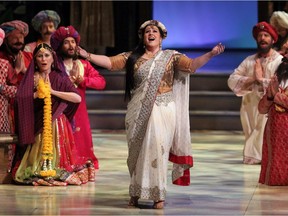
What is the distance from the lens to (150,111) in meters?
8.22

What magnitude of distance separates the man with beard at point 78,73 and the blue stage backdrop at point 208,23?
7009 millimetres

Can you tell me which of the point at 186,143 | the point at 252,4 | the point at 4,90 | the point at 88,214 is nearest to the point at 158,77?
the point at 186,143

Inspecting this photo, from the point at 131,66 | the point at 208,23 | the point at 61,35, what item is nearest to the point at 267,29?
the point at 61,35

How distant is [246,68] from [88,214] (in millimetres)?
3455

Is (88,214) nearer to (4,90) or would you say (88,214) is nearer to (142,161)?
(142,161)

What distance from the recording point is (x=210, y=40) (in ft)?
57.8

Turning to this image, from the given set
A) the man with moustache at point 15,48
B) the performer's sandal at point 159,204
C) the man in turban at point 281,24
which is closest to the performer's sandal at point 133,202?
the performer's sandal at point 159,204

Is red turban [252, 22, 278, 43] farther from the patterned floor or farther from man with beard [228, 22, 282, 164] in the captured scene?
the patterned floor

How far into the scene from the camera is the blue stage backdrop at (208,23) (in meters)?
17.3

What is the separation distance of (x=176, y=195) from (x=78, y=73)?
1.82 metres

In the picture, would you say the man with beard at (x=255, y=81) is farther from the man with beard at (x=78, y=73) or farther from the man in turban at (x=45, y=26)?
the man in turban at (x=45, y=26)

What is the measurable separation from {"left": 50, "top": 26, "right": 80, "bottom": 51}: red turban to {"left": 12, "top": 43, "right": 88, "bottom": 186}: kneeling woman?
1.47 ft

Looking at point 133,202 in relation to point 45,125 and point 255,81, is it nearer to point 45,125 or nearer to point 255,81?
point 45,125

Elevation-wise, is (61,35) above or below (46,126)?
above
